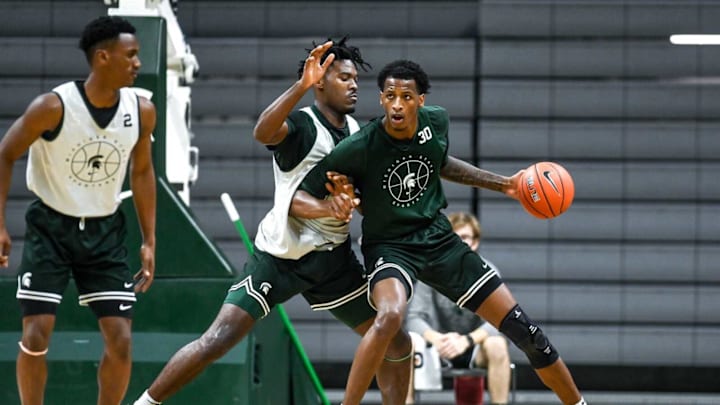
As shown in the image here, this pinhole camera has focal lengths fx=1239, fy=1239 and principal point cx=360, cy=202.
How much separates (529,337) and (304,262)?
3.13 ft

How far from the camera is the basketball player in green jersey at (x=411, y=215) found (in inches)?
193

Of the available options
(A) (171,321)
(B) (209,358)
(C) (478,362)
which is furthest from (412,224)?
(C) (478,362)

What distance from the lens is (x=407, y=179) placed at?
4.93 metres

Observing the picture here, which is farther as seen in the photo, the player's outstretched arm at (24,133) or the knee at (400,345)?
the knee at (400,345)

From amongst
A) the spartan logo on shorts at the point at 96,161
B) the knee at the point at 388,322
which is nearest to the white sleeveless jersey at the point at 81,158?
the spartan logo on shorts at the point at 96,161

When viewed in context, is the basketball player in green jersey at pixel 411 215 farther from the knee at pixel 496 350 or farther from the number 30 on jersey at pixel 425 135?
the knee at pixel 496 350

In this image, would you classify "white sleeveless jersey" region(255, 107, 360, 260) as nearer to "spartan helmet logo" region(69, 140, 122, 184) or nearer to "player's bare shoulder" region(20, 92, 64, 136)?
"spartan helmet logo" region(69, 140, 122, 184)

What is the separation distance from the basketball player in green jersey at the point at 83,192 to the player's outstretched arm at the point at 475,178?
1.27 meters

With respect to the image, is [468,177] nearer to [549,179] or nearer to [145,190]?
[549,179]

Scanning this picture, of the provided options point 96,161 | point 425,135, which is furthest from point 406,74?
point 96,161

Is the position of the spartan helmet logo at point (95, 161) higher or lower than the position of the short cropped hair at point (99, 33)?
lower

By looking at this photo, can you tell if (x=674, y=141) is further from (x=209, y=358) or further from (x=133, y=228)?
(x=209, y=358)

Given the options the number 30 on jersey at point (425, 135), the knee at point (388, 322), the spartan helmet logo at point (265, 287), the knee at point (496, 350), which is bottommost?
the knee at point (496, 350)

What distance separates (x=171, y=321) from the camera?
6113 mm
